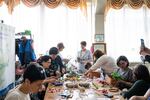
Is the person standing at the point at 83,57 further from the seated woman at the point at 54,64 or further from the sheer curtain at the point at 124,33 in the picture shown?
the seated woman at the point at 54,64

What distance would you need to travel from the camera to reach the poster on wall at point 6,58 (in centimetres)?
312

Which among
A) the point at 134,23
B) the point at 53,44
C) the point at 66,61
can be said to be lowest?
the point at 66,61

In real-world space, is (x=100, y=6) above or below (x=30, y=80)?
above

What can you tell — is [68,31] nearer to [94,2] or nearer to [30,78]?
[94,2]

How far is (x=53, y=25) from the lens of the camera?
22.6 feet

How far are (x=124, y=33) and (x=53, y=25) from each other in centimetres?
205

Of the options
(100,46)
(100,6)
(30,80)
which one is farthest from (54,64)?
(30,80)

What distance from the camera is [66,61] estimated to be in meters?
6.50

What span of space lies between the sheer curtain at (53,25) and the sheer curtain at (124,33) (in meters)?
0.60

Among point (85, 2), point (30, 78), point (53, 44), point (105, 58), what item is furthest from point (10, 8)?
point (30, 78)

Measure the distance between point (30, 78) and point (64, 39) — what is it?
16.8ft

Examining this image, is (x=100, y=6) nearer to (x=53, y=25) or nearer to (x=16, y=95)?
(x=53, y=25)

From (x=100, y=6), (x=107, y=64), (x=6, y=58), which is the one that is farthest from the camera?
(x=100, y=6)

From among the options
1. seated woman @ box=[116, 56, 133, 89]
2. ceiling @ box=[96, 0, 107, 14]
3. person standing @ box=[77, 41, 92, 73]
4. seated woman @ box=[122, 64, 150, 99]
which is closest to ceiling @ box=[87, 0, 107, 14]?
ceiling @ box=[96, 0, 107, 14]
